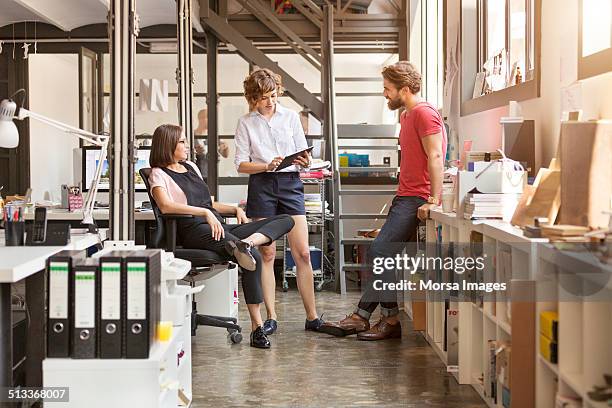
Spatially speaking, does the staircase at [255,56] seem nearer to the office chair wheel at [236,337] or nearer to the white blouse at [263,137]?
the white blouse at [263,137]

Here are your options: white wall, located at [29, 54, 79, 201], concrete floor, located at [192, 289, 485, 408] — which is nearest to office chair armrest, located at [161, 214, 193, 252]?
concrete floor, located at [192, 289, 485, 408]

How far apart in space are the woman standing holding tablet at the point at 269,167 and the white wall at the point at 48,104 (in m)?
4.29

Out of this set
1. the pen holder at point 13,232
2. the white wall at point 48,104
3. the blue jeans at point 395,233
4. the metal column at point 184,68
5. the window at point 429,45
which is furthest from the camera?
the white wall at point 48,104

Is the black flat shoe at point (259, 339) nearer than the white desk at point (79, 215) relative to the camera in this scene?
Yes

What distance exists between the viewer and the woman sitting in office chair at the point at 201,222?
477cm

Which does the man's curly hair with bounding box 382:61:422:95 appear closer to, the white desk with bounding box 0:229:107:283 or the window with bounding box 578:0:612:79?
the window with bounding box 578:0:612:79

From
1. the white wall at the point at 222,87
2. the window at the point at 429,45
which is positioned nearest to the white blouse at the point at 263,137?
the window at the point at 429,45

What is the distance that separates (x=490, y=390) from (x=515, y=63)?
2353mm

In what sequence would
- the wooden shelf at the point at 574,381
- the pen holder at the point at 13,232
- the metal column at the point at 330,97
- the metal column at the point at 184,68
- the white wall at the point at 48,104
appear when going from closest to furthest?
the wooden shelf at the point at 574,381 < the pen holder at the point at 13,232 < the metal column at the point at 184,68 < the metal column at the point at 330,97 < the white wall at the point at 48,104

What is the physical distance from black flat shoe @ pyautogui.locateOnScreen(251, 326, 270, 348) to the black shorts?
69cm

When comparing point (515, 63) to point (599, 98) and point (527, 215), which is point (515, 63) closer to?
point (599, 98)

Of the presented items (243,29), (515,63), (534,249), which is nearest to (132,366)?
(534,249)

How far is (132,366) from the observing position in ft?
8.96

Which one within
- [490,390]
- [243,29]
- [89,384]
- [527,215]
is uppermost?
[243,29]
